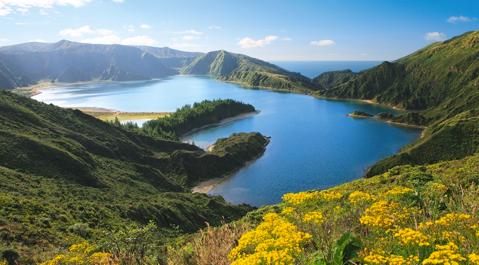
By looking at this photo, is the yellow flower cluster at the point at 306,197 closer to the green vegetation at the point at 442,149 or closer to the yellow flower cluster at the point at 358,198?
the yellow flower cluster at the point at 358,198

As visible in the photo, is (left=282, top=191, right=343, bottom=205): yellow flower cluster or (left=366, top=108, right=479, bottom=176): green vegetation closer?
(left=282, top=191, right=343, bottom=205): yellow flower cluster

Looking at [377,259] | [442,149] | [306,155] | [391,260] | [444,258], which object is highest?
[444,258]

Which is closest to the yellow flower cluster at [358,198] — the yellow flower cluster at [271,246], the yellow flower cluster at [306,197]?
the yellow flower cluster at [306,197]

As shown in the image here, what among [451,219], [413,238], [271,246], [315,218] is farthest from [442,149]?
[271,246]

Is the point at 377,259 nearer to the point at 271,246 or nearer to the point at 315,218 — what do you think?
the point at 271,246

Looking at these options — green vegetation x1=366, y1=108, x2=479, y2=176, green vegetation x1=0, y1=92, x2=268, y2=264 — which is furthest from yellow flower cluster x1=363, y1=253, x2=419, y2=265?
green vegetation x1=366, y1=108, x2=479, y2=176

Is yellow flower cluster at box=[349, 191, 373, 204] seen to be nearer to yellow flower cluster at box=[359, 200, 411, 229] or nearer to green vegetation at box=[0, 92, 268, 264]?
yellow flower cluster at box=[359, 200, 411, 229]

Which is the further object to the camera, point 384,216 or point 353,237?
point 384,216

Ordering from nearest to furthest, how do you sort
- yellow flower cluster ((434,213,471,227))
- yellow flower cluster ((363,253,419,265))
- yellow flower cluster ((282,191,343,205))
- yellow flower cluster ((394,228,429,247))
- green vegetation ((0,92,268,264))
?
yellow flower cluster ((363,253,419,265)), yellow flower cluster ((394,228,429,247)), yellow flower cluster ((434,213,471,227)), yellow flower cluster ((282,191,343,205)), green vegetation ((0,92,268,264))
